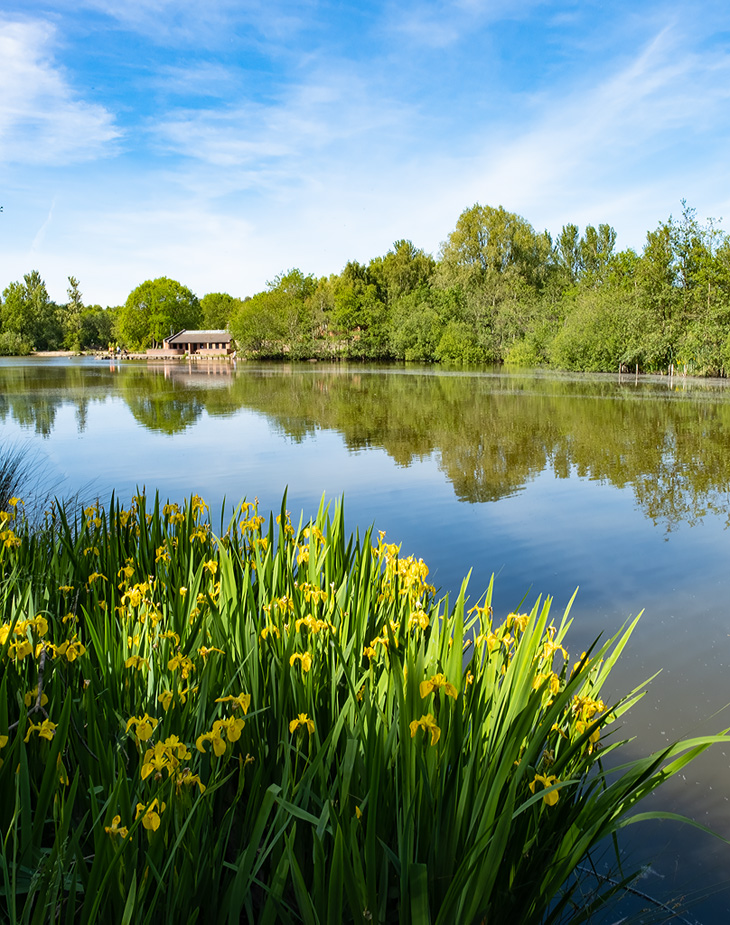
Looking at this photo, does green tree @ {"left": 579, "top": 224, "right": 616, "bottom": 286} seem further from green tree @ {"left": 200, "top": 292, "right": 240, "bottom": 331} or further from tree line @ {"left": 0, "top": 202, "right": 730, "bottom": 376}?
green tree @ {"left": 200, "top": 292, "right": 240, "bottom": 331}

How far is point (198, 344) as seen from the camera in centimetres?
9800

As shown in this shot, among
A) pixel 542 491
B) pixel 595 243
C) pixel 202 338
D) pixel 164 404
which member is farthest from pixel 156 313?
pixel 542 491

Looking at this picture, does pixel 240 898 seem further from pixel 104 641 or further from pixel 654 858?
pixel 654 858

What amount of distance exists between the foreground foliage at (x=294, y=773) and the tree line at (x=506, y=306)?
3392 centimetres

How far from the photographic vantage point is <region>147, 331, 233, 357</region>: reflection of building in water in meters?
92.4

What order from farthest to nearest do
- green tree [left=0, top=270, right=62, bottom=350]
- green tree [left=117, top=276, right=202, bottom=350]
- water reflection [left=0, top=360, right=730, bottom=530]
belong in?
green tree [left=117, top=276, right=202, bottom=350]
green tree [left=0, top=270, right=62, bottom=350]
water reflection [left=0, top=360, right=730, bottom=530]

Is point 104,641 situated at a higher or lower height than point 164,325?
lower

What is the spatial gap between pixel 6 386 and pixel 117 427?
51.5 ft

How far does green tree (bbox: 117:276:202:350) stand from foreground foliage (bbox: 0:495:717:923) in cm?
11217

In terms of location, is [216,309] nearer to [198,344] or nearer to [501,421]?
[198,344]

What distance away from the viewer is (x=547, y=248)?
196ft

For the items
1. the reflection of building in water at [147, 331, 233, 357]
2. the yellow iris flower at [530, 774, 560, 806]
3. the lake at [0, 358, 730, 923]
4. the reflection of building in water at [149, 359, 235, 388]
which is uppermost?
the reflection of building in water at [147, 331, 233, 357]

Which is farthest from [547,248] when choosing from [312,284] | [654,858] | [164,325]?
[164,325]

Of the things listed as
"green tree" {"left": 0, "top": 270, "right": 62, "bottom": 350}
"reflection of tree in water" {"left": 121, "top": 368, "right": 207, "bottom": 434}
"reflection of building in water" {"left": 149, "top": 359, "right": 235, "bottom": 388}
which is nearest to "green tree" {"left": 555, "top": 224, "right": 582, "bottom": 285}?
"reflection of building in water" {"left": 149, "top": 359, "right": 235, "bottom": 388}
